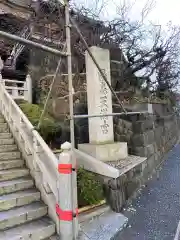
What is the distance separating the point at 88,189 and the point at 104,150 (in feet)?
3.84

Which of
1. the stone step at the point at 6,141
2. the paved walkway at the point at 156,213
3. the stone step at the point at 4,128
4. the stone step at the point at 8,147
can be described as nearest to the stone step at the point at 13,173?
the stone step at the point at 8,147

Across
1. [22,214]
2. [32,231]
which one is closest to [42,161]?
[22,214]

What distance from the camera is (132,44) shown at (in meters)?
10.9

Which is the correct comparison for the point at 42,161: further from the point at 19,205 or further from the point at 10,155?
the point at 10,155

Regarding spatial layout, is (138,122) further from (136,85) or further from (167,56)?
(167,56)

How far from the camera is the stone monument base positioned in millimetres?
5207

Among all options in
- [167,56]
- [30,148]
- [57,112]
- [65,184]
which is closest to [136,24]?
[167,56]

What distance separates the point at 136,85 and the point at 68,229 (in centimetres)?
947

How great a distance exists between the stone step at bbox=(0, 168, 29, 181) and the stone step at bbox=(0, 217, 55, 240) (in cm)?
105

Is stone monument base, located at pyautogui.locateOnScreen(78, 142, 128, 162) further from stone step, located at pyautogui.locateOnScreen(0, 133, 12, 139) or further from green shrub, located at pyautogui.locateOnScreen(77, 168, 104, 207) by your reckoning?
stone step, located at pyautogui.locateOnScreen(0, 133, 12, 139)

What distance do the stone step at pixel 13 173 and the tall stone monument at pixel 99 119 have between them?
1344mm

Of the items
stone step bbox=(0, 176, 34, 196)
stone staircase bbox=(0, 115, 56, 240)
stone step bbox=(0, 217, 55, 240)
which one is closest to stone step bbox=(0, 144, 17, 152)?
stone staircase bbox=(0, 115, 56, 240)

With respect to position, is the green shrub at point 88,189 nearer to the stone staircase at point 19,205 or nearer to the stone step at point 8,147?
the stone staircase at point 19,205

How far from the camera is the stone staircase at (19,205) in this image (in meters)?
3.39
